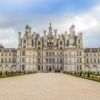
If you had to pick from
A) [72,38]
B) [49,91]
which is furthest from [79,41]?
[49,91]

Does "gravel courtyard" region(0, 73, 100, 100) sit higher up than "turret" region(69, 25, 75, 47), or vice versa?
"turret" region(69, 25, 75, 47)

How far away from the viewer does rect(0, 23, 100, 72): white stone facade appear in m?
76.1

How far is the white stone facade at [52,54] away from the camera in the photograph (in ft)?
250

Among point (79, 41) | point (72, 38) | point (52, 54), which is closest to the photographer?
point (72, 38)

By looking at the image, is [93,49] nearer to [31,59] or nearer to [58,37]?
[58,37]

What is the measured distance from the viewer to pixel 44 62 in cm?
8100

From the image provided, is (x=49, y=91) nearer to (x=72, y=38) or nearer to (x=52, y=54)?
(x=72, y=38)

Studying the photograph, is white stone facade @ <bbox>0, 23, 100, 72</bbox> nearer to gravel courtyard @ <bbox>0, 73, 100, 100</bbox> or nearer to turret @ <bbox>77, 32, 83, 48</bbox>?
turret @ <bbox>77, 32, 83, 48</bbox>

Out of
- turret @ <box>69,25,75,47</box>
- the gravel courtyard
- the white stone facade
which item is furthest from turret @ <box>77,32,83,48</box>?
the gravel courtyard

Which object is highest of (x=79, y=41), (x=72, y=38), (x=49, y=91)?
(x=72, y=38)

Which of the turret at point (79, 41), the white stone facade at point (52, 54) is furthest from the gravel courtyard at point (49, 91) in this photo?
the turret at point (79, 41)

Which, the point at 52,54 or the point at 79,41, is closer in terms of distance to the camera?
the point at 79,41

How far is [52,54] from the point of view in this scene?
81375mm

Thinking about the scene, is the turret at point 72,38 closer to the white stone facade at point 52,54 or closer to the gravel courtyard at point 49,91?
the white stone facade at point 52,54
